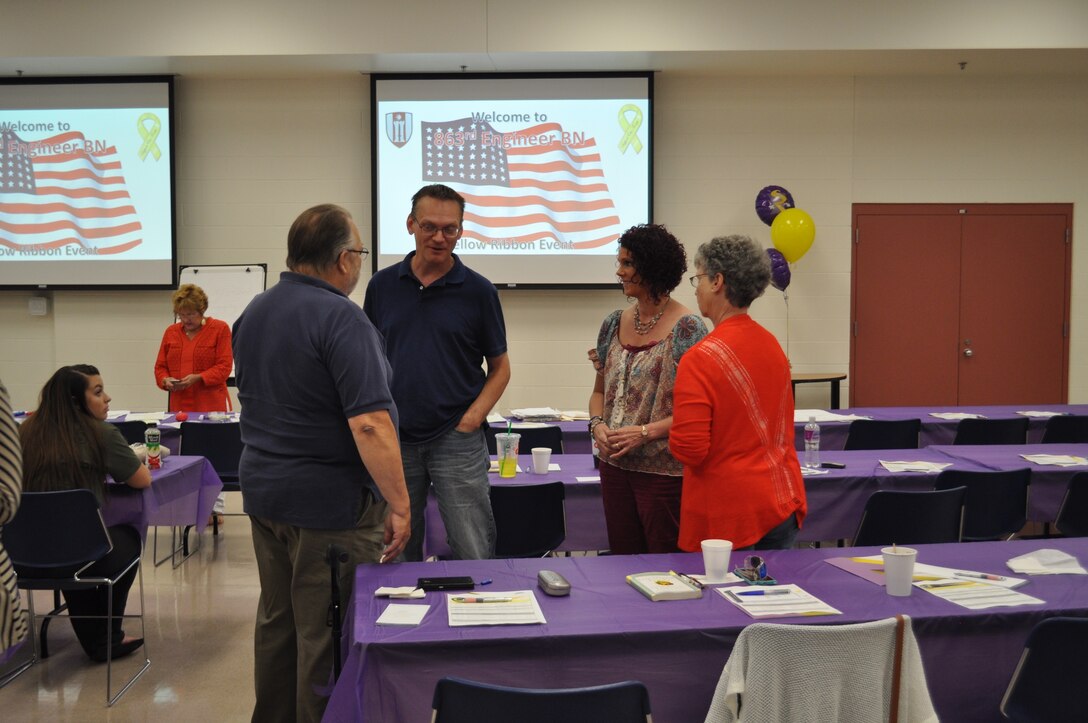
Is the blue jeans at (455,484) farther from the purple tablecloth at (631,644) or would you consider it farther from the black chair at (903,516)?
the black chair at (903,516)

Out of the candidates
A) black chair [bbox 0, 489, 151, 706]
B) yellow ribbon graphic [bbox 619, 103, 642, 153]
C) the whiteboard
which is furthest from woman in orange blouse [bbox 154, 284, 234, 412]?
yellow ribbon graphic [bbox 619, 103, 642, 153]

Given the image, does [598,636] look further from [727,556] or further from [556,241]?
[556,241]

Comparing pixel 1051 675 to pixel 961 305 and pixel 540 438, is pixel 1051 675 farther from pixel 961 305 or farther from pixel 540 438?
pixel 961 305

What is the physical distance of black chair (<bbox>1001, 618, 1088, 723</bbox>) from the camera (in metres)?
1.95

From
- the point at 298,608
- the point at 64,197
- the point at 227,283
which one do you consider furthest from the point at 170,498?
the point at 64,197

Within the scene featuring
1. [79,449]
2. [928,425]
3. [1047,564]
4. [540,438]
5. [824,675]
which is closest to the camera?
[824,675]

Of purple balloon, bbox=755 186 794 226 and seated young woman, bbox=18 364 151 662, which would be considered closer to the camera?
seated young woman, bbox=18 364 151 662

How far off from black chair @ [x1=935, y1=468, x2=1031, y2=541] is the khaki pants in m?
2.51

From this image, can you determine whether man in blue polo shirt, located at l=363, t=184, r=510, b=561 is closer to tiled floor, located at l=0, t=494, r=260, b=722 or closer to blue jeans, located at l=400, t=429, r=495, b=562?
blue jeans, located at l=400, t=429, r=495, b=562

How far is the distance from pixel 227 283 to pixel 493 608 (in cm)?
625

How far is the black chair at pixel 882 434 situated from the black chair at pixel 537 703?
3698 millimetres

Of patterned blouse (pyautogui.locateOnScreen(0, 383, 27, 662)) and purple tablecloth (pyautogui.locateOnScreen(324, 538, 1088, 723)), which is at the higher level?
patterned blouse (pyautogui.locateOnScreen(0, 383, 27, 662))

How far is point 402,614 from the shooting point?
2057mm

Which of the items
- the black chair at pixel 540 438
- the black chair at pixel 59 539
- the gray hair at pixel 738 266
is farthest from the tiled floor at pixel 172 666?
the gray hair at pixel 738 266
